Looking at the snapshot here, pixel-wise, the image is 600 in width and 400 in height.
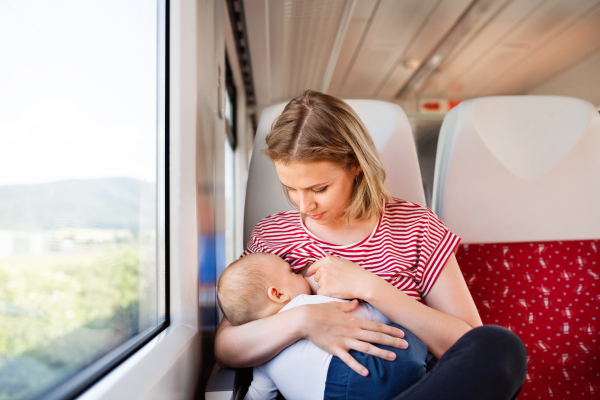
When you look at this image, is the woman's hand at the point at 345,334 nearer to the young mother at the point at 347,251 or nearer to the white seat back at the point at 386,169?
the young mother at the point at 347,251

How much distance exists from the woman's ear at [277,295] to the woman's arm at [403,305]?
0.09m

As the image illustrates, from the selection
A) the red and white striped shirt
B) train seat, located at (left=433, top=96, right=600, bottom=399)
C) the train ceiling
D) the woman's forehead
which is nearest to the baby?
the red and white striped shirt

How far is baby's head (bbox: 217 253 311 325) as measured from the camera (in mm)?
1002

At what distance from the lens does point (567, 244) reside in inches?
58.1

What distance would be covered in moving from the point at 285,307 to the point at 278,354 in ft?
0.40

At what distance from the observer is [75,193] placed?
666 mm

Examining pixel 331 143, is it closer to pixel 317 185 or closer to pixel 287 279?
pixel 317 185

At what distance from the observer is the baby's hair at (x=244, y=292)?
1.00m

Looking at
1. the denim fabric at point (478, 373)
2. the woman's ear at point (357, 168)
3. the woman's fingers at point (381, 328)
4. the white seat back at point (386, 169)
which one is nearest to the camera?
the denim fabric at point (478, 373)

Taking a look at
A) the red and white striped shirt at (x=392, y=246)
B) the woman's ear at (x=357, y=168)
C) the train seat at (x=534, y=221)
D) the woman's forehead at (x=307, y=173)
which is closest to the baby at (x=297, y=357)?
the red and white striped shirt at (x=392, y=246)

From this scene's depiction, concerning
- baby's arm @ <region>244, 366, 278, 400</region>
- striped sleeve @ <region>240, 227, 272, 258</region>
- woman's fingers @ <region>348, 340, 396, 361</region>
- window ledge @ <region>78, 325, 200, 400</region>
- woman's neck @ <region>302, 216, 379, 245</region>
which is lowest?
baby's arm @ <region>244, 366, 278, 400</region>

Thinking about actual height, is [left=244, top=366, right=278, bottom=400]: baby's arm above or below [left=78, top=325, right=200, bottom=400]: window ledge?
below

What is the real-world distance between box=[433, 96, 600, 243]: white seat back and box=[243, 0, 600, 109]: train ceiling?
1.61m

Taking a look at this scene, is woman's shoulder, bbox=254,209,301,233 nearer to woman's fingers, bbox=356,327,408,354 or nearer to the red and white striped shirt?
the red and white striped shirt
